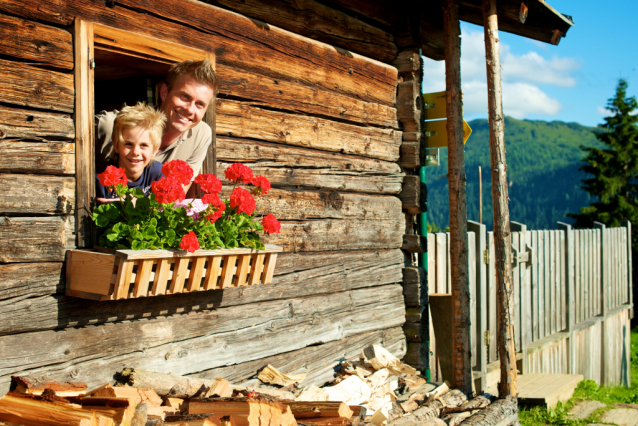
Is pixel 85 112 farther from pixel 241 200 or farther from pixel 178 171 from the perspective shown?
pixel 241 200

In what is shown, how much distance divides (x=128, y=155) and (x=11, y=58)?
A: 690 millimetres

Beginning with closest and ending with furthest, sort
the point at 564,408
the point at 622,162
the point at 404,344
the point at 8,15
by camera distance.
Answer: the point at 8,15 → the point at 404,344 → the point at 564,408 → the point at 622,162

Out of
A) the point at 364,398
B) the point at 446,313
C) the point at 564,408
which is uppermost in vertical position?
the point at 446,313

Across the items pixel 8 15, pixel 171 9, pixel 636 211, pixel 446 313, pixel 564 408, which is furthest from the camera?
pixel 636 211

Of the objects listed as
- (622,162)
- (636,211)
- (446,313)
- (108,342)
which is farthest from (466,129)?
(622,162)

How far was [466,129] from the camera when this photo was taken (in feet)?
17.5

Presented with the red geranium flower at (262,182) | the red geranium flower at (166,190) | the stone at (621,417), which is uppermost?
the red geranium flower at (262,182)

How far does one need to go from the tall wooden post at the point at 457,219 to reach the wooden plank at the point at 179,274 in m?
2.73

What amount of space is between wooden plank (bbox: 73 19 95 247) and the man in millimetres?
311

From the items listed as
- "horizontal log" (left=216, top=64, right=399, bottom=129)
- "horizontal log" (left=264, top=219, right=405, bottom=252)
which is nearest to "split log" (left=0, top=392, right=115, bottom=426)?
"horizontal log" (left=264, top=219, right=405, bottom=252)

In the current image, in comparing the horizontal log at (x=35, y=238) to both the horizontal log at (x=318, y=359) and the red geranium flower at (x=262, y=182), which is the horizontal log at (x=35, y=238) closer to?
the red geranium flower at (x=262, y=182)

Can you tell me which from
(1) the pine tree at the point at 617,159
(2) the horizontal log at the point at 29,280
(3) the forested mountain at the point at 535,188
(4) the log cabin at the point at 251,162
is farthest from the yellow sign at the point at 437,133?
(3) the forested mountain at the point at 535,188

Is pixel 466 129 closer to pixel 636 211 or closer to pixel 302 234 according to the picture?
pixel 302 234

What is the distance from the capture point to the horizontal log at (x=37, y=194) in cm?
269
